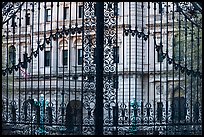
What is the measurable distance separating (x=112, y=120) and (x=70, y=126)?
0.67 metres

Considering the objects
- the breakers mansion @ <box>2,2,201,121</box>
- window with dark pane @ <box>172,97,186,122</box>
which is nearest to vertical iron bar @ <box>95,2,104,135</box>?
the breakers mansion @ <box>2,2,201,121</box>

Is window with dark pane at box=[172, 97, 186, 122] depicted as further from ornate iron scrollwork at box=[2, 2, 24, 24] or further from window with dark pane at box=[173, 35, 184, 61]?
ornate iron scrollwork at box=[2, 2, 24, 24]

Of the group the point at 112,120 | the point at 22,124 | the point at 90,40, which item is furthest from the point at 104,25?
the point at 22,124

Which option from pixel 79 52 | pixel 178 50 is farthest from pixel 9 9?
pixel 178 50

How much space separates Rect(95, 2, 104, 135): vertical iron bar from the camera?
6.27m

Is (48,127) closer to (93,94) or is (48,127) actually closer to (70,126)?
(70,126)

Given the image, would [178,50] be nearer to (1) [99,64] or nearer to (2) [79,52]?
(2) [79,52]

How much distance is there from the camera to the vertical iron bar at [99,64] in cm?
627

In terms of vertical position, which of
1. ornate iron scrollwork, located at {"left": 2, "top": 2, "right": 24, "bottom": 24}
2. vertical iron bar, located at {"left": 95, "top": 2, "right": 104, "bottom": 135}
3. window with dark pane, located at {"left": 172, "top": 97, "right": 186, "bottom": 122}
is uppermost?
ornate iron scrollwork, located at {"left": 2, "top": 2, "right": 24, "bottom": 24}

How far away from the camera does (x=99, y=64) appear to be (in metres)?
6.31

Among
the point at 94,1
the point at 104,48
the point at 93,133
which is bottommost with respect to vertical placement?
the point at 93,133

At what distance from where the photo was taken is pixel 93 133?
6.55 meters

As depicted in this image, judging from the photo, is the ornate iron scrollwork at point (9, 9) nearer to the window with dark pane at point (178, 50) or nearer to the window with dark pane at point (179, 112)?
the window with dark pane at point (178, 50)

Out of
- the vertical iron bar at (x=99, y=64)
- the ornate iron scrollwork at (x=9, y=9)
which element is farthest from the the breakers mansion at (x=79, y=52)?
the vertical iron bar at (x=99, y=64)
